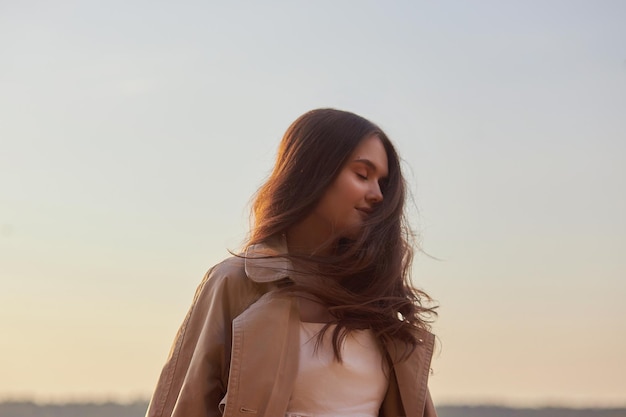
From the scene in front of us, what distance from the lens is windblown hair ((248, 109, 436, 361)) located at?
391 cm

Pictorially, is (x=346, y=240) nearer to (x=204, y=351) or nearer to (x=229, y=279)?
(x=229, y=279)

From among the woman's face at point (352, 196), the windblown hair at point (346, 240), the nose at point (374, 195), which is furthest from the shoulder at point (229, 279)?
the nose at point (374, 195)

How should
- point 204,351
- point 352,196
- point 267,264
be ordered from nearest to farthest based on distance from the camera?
point 204,351 → point 267,264 → point 352,196

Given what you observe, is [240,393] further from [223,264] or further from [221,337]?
[223,264]

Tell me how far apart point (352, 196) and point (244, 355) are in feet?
2.50

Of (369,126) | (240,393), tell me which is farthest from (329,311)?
(369,126)

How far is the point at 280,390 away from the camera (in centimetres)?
366

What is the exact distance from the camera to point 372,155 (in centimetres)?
411

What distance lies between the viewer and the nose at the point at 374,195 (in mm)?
4059

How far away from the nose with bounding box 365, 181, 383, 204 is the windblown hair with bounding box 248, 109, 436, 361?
0.10 ft

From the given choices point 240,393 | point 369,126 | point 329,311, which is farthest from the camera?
point 369,126

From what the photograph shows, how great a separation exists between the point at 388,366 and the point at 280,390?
51cm

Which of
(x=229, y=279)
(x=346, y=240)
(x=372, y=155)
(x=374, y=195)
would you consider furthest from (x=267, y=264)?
(x=372, y=155)

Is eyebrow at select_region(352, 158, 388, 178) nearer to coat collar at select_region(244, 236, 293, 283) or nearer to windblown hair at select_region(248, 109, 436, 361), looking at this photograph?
windblown hair at select_region(248, 109, 436, 361)
